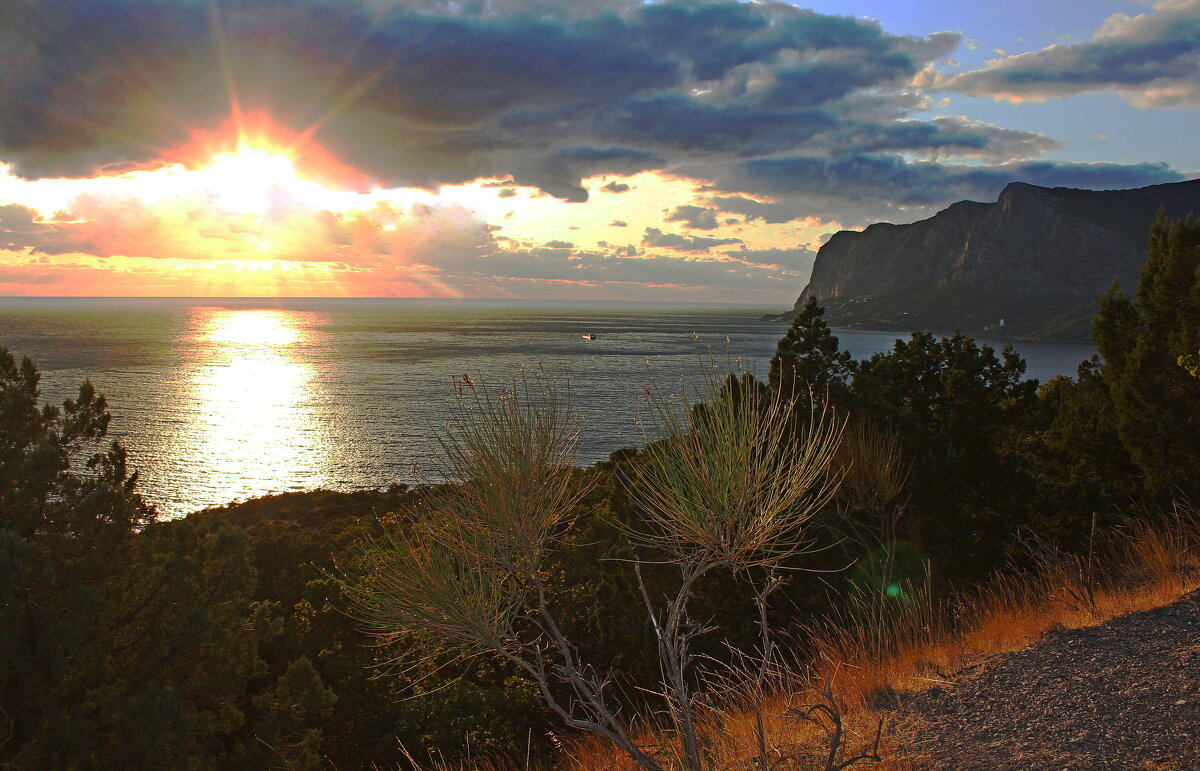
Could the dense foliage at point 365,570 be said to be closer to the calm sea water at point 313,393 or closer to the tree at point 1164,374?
the tree at point 1164,374

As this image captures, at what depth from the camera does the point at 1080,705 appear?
16.9 feet

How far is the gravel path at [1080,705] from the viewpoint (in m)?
4.50

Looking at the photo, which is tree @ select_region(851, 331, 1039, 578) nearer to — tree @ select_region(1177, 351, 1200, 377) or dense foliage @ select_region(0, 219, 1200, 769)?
dense foliage @ select_region(0, 219, 1200, 769)

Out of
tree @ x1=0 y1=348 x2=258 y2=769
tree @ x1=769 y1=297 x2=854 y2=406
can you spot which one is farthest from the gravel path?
tree @ x1=769 y1=297 x2=854 y2=406

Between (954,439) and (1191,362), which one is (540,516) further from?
(954,439)

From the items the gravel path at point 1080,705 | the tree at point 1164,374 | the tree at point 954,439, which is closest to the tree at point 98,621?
the gravel path at point 1080,705

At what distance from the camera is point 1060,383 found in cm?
2728

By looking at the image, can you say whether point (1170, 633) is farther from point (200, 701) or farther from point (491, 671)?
point (200, 701)

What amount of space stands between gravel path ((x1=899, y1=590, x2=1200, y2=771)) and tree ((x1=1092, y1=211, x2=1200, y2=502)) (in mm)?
12415

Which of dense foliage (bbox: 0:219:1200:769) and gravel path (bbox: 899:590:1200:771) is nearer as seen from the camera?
gravel path (bbox: 899:590:1200:771)

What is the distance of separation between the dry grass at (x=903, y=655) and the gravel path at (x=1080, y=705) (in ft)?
0.80

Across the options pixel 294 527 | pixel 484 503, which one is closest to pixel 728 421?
pixel 484 503

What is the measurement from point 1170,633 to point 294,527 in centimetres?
3246

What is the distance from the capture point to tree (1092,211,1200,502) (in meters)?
16.2
